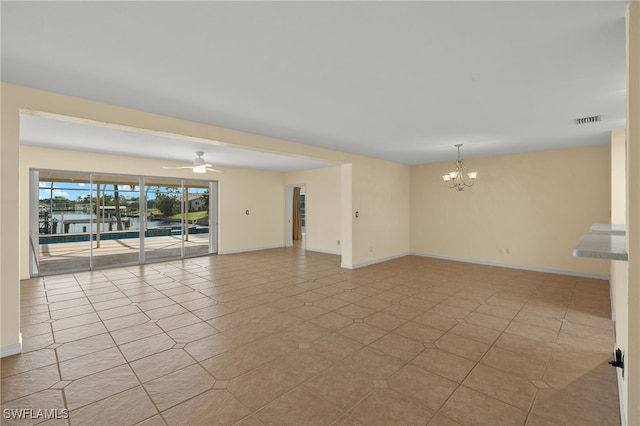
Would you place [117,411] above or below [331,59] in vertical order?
below

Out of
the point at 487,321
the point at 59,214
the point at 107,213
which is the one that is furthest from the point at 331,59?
the point at 107,213

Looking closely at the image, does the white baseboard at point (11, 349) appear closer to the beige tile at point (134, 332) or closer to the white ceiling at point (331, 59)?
the beige tile at point (134, 332)

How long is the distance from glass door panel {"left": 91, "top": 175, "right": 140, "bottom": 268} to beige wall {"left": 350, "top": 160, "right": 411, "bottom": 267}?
17.9 ft

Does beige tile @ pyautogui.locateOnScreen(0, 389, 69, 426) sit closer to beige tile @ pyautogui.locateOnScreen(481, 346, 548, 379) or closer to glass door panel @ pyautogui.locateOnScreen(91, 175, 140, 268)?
beige tile @ pyautogui.locateOnScreen(481, 346, 548, 379)

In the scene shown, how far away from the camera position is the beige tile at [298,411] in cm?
188

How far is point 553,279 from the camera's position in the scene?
549 centimetres

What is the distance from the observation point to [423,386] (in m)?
2.25

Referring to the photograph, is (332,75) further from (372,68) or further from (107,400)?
(107,400)

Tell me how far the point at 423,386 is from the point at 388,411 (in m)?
0.44

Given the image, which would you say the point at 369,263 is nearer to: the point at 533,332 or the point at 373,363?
the point at 533,332

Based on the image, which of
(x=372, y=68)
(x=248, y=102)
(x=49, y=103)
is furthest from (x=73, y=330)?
(x=372, y=68)

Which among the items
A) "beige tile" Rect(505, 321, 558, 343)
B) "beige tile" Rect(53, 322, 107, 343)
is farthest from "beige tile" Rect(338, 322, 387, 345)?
"beige tile" Rect(53, 322, 107, 343)

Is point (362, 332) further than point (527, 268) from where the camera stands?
No

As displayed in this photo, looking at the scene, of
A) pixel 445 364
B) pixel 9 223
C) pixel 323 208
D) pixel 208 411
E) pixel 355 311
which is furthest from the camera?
pixel 323 208
